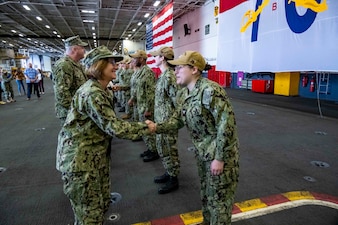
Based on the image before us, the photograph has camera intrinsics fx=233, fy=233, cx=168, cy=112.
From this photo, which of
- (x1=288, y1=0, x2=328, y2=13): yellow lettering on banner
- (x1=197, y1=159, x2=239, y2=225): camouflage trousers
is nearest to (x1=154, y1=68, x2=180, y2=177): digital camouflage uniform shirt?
(x1=197, y1=159, x2=239, y2=225): camouflage trousers

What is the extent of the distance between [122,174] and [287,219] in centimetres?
180

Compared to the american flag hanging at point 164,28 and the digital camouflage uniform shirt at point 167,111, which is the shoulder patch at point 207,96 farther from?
the american flag hanging at point 164,28

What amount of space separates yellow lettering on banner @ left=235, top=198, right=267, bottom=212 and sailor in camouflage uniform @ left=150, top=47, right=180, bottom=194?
66 centimetres

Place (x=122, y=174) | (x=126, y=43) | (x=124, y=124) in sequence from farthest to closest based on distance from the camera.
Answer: (x=126, y=43)
(x=122, y=174)
(x=124, y=124)

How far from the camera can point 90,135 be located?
1282mm

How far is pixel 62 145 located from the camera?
1296mm

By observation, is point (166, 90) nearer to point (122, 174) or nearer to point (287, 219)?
point (122, 174)

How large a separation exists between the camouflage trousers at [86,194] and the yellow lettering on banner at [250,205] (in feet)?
4.23

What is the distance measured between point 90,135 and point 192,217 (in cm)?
119

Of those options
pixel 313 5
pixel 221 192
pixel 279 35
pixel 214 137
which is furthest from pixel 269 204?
pixel 279 35

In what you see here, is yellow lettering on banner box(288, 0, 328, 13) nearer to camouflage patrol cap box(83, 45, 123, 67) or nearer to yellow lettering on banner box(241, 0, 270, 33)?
yellow lettering on banner box(241, 0, 270, 33)

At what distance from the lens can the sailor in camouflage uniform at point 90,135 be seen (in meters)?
1.22

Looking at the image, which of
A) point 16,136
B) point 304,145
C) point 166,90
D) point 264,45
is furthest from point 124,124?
point 264,45

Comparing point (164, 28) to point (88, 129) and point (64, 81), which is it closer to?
point (64, 81)
